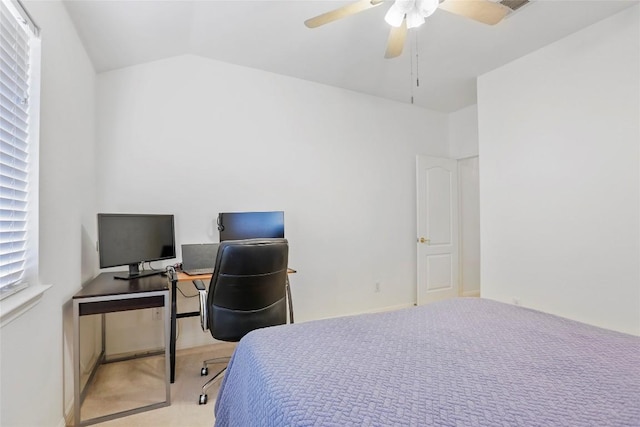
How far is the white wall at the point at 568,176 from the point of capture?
228 centimetres

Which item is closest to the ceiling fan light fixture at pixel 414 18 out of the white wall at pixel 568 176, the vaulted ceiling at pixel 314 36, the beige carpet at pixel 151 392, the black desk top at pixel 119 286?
the vaulted ceiling at pixel 314 36

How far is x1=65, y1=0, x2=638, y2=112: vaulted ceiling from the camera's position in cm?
217

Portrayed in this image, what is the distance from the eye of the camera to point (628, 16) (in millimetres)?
2260

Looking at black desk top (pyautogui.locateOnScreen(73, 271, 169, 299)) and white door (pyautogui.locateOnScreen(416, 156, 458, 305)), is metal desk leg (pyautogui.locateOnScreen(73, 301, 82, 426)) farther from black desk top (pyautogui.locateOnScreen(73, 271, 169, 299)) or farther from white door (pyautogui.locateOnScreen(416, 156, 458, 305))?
white door (pyautogui.locateOnScreen(416, 156, 458, 305))

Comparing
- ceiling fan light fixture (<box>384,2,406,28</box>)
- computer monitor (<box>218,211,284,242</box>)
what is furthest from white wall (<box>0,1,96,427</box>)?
ceiling fan light fixture (<box>384,2,406,28</box>)

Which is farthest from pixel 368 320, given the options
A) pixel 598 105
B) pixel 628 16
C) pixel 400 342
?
pixel 628 16

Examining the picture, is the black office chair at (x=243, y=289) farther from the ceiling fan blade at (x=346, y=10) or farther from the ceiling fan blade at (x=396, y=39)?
the ceiling fan blade at (x=396, y=39)

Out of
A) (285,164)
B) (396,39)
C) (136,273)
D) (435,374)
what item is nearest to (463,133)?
(285,164)

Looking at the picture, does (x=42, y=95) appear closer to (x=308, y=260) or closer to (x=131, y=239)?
(x=131, y=239)

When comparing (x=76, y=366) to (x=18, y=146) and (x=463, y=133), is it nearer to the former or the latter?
(x=18, y=146)

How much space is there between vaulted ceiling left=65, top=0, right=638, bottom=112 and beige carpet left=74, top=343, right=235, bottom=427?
2.41 metres

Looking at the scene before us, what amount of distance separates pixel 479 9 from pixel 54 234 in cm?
253

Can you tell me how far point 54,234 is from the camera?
1681 mm

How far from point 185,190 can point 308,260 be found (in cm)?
139
